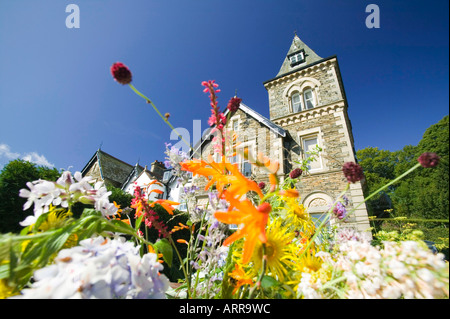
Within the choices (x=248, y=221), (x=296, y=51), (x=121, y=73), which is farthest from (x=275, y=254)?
(x=296, y=51)

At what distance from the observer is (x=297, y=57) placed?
39.8ft

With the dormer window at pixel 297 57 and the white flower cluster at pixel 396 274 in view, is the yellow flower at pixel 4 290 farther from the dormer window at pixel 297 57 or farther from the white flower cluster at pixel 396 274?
the dormer window at pixel 297 57

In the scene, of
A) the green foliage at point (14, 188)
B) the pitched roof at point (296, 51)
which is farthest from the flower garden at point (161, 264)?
the pitched roof at point (296, 51)

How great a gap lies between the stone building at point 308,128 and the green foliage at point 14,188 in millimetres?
5107

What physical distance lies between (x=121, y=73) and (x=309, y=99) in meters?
11.5

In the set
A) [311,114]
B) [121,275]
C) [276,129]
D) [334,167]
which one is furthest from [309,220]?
[311,114]

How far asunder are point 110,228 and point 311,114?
34.7 ft

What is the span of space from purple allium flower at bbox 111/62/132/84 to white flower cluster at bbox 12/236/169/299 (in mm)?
473

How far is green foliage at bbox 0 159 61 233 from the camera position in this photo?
3.76 metres

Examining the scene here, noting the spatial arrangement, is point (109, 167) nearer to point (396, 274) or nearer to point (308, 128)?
point (308, 128)

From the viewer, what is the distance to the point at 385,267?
1.36 ft

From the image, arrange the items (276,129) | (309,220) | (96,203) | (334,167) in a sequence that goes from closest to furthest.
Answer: (96,203), (309,220), (334,167), (276,129)
